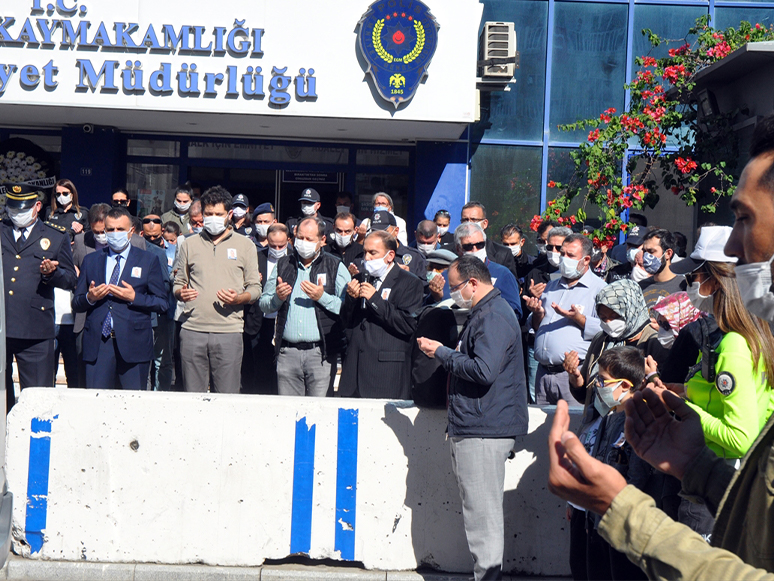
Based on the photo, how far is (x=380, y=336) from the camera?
647 centimetres

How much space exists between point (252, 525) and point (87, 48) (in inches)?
342

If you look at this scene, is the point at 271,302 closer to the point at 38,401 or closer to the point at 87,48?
the point at 38,401

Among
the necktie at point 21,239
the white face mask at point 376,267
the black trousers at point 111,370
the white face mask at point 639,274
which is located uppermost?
the necktie at point 21,239

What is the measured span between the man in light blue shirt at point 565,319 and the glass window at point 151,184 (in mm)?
8539

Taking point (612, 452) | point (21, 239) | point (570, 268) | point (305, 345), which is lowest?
point (612, 452)

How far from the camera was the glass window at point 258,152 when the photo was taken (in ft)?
45.3

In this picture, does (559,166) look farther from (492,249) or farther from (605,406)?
(605,406)

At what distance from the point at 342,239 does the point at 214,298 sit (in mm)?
1891

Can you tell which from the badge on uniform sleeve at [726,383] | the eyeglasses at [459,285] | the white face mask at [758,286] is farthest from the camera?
the eyeglasses at [459,285]

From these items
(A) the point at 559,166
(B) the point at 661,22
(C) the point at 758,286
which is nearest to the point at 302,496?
(C) the point at 758,286

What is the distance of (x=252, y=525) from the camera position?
216 inches

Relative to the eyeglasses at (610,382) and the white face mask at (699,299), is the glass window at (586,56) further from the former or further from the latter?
Result: the white face mask at (699,299)

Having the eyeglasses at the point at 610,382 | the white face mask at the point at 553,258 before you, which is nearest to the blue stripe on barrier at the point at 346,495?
the eyeglasses at the point at 610,382

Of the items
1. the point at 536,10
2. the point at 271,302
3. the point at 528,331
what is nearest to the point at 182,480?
the point at 271,302
